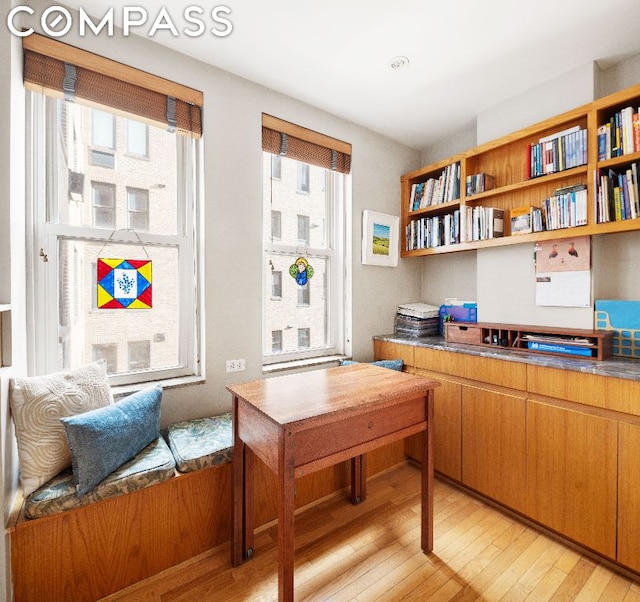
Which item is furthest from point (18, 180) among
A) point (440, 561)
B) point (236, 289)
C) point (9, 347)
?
point (440, 561)

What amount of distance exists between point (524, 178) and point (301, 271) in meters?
1.68

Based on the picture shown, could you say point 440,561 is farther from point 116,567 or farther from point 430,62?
point 430,62

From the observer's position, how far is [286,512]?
1.19 metres

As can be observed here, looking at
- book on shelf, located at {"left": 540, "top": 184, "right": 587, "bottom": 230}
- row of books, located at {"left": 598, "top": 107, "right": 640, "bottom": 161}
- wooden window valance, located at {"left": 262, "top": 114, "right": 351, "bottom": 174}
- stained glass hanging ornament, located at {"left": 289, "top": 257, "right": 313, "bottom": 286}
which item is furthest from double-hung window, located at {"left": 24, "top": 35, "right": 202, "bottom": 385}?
row of books, located at {"left": 598, "top": 107, "right": 640, "bottom": 161}

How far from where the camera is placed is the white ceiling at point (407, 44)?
1616 millimetres

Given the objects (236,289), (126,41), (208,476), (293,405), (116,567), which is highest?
(126,41)

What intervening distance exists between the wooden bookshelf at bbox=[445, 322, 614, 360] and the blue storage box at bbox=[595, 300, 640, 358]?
0.05 metres

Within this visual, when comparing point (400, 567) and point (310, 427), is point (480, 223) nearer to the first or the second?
point (310, 427)

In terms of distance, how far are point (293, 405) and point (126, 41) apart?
6.81 ft

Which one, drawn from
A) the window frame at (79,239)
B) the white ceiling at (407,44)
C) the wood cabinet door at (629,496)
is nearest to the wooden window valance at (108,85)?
the window frame at (79,239)

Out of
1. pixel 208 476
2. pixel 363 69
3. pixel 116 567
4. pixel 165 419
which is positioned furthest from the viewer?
pixel 363 69

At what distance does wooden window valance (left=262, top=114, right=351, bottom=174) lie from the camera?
89.9 inches

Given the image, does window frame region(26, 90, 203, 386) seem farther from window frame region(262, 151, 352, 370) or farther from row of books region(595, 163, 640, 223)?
row of books region(595, 163, 640, 223)

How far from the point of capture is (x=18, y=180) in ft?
4.83
